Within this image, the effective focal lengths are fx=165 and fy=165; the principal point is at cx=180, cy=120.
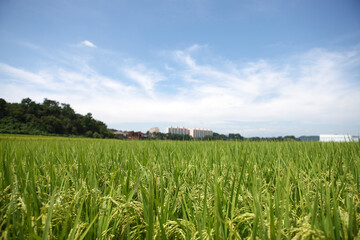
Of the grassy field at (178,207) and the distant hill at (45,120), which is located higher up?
the distant hill at (45,120)

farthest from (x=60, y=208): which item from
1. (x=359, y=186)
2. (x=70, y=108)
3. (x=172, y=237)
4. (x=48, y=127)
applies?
(x=70, y=108)

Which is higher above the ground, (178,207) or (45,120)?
(45,120)

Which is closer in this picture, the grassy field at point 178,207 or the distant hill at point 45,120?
the grassy field at point 178,207

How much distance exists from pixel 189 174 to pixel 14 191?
4.39 feet

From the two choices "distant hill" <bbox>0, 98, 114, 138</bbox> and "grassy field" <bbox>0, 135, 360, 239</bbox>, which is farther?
"distant hill" <bbox>0, 98, 114, 138</bbox>

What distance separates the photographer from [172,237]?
3.08ft

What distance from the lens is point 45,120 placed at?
4022 cm

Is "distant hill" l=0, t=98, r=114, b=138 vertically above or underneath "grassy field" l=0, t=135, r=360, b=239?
above

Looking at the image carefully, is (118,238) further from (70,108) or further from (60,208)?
(70,108)

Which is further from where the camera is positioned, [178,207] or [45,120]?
[45,120]

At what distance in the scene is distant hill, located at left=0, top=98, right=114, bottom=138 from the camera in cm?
3234

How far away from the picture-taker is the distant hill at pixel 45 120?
106 ft

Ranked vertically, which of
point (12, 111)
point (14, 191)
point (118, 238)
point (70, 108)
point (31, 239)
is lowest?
A: point (118, 238)

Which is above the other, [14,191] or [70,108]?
[70,108]
